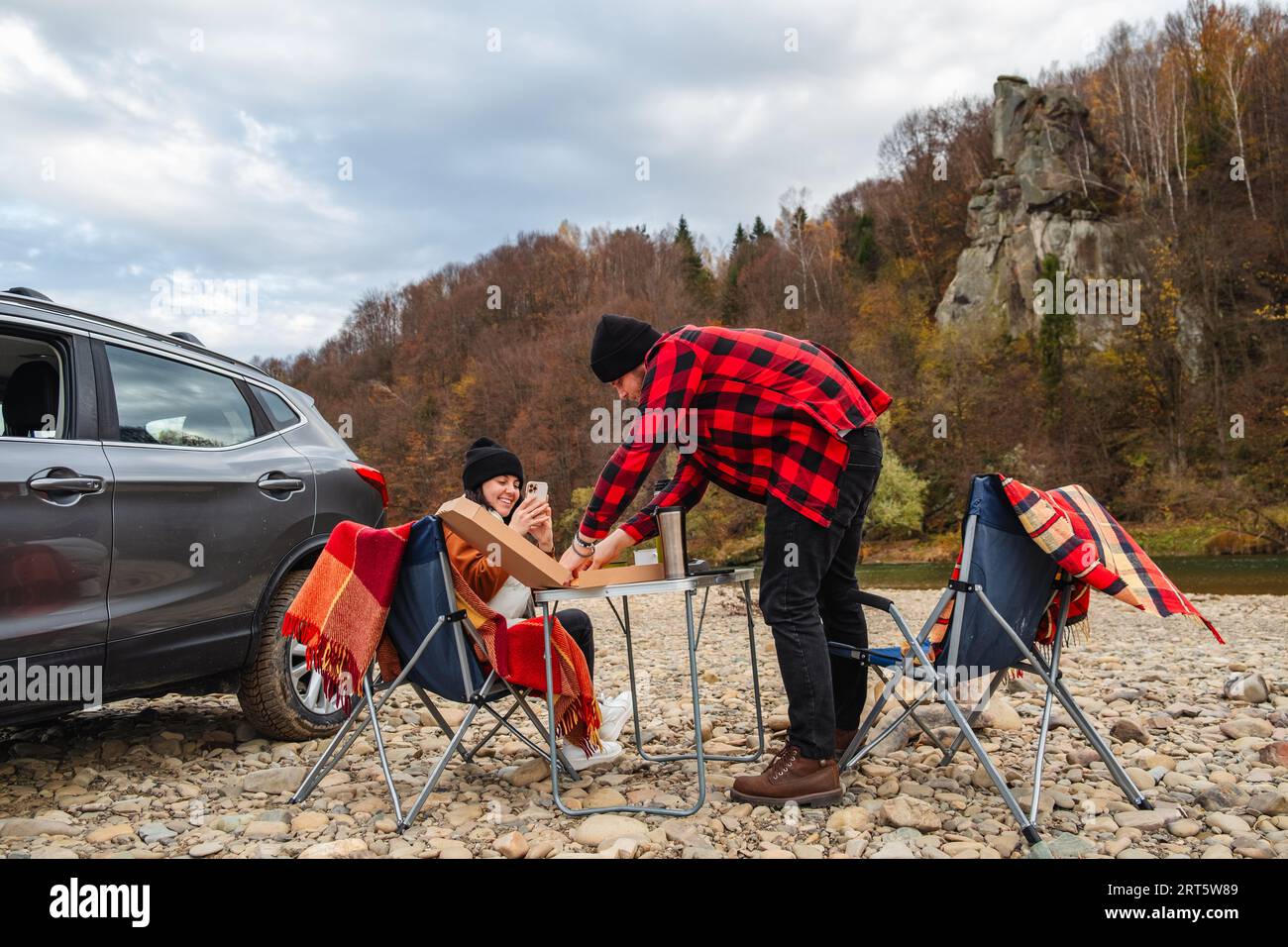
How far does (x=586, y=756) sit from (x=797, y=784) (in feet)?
3.21

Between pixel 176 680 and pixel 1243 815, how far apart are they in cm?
411

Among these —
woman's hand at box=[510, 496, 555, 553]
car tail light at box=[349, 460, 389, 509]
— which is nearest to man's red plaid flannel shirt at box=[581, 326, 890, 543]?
woman's hand at box=[510, 496, 555, 553]

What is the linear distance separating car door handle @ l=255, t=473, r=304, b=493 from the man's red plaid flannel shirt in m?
1.90

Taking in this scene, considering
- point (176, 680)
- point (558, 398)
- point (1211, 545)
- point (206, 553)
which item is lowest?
point (1211, 545)

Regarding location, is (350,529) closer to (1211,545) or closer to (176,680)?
(176,680)

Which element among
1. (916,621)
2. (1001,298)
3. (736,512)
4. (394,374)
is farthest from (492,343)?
(916,621)

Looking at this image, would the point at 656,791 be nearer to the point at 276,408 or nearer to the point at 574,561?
the point at 574,561

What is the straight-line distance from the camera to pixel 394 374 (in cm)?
5325

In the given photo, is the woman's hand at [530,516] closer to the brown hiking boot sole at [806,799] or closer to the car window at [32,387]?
the brown hiking boot sole at [806,799]

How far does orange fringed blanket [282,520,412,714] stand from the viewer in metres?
3.65

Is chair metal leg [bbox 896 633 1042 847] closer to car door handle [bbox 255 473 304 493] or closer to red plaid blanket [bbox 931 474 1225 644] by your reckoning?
red plaid blanket [bbox 931 474 1225 644]

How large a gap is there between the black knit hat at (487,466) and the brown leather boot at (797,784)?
162 centimetres

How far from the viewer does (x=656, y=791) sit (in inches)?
149
